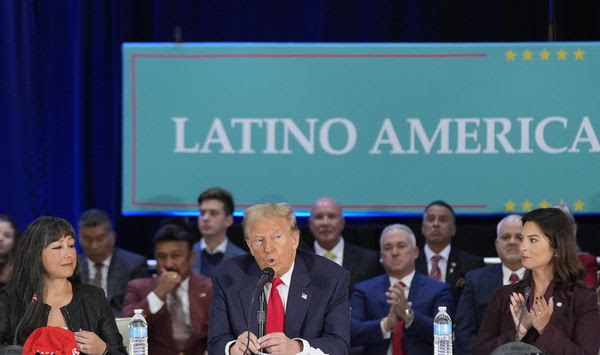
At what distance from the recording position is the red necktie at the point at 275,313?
4.59m

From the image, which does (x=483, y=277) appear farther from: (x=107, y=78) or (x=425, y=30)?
(x=107, y=78)

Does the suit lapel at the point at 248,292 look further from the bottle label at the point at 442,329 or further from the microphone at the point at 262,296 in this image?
the bottle label at the point at 442,329

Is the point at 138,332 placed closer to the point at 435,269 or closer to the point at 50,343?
the point at 50,343

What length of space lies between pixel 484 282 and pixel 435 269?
2.31ft

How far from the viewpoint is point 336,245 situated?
23.7 feet

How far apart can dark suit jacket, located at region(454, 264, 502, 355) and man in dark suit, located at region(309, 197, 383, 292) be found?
2.49ft

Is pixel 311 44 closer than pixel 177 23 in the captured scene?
Yes

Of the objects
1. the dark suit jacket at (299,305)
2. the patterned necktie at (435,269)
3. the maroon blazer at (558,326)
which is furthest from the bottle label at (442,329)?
the patterned necktie at (435,269)

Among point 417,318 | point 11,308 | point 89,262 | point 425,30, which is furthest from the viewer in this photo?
point 425,30

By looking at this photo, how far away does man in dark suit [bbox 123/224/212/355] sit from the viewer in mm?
6414

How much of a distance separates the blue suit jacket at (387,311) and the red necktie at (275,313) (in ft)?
5.96

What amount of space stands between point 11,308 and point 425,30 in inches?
171

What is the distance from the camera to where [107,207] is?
8453 millimetres

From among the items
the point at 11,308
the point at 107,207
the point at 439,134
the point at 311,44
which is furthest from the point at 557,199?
the point at 11,308
